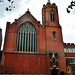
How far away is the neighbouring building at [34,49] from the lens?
77.6 feet

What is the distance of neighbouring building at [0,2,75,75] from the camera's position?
23656 millimetres

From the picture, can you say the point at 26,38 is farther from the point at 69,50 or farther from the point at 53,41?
the point at 69,50

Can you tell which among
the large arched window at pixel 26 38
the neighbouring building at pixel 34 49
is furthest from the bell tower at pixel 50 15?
the large arched window at pixel 26 38

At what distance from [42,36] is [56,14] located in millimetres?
8694

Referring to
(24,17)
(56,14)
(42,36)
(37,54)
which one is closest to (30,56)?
(37,54)

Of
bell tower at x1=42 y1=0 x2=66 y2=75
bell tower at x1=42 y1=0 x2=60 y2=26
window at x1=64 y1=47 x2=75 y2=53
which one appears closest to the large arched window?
bell tower at x1=42 y1=0 x2=66 y2=75

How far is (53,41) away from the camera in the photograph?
27.0 meters

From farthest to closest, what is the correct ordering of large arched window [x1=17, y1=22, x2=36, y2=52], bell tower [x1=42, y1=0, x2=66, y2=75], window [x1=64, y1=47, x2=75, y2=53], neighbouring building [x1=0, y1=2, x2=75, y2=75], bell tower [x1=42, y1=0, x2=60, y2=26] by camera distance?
window [x1=64, y1=47, x2=75, y2=53]
bell tower [x1=42, y1=0, x2=60, y2=26]
large arched window [x1=17, y1=22, x2=36, y2=52]
bell tower [x1=42, y1=0, x2=66, y2=75]
neighbouring building [x1=0, y1=2, x2=75, y2=75]

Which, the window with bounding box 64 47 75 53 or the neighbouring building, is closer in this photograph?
the neighbouring building

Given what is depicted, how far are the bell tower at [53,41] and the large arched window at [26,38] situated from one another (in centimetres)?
352

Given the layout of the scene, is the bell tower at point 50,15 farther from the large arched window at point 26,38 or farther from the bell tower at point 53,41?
the large arched window at point 26,38

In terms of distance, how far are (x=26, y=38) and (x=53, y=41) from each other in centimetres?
696

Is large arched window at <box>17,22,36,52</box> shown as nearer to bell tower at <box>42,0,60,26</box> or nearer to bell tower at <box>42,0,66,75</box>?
bell tower at <box>42,0,66,75</box>

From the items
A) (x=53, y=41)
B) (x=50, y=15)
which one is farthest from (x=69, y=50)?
(x=50, y=15)
